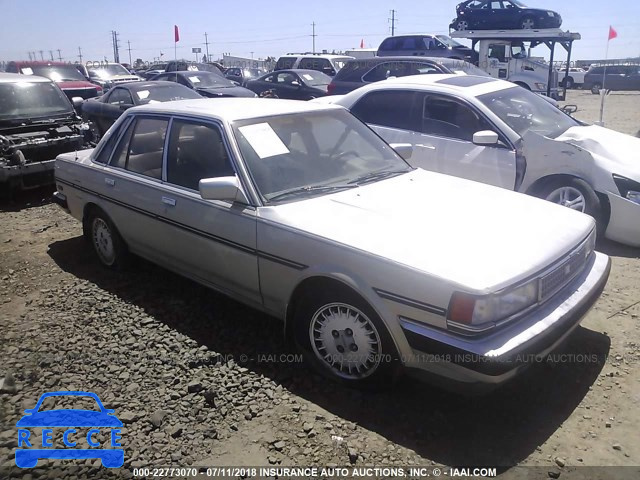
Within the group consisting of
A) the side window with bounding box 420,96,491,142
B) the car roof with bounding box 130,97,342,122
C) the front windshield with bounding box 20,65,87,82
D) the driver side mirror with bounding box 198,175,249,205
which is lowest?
the driver side mirror with bounding box 198,175,249,205

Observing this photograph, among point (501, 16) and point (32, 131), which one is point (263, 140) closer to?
point (32, 131)

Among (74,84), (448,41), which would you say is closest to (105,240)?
(74,84)

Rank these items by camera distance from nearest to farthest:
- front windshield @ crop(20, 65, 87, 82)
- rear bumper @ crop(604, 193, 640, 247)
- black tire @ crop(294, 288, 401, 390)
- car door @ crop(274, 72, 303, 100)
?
black tire @ crop(294, 288, 401, 390) → rear bumper @ crop(604, 193, 640, 247) → car door @ crop(274, 72, 303, 100) → front windshield @ crop(20, 65, 87, 82)

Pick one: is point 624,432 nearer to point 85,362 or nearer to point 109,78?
point 85,362

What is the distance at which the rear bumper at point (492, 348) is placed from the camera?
250cm

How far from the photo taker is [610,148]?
17.6 feet

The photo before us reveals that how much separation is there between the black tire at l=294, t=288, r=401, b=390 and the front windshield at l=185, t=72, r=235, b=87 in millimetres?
11791

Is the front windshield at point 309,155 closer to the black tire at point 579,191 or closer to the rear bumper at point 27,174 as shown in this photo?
the black tire at point 579,191

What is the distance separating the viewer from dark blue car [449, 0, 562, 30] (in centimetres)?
1717

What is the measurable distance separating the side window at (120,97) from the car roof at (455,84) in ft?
20.7

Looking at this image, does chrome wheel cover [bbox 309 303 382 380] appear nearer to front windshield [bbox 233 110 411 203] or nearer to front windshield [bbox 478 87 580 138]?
front windshield [bbox 233 110 411 203]

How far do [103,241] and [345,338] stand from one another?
2.95 metres

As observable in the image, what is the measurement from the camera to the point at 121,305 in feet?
14.0

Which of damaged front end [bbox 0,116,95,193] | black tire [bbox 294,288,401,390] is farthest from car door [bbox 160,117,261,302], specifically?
damaged front end [bbox 0,116,95,193]
